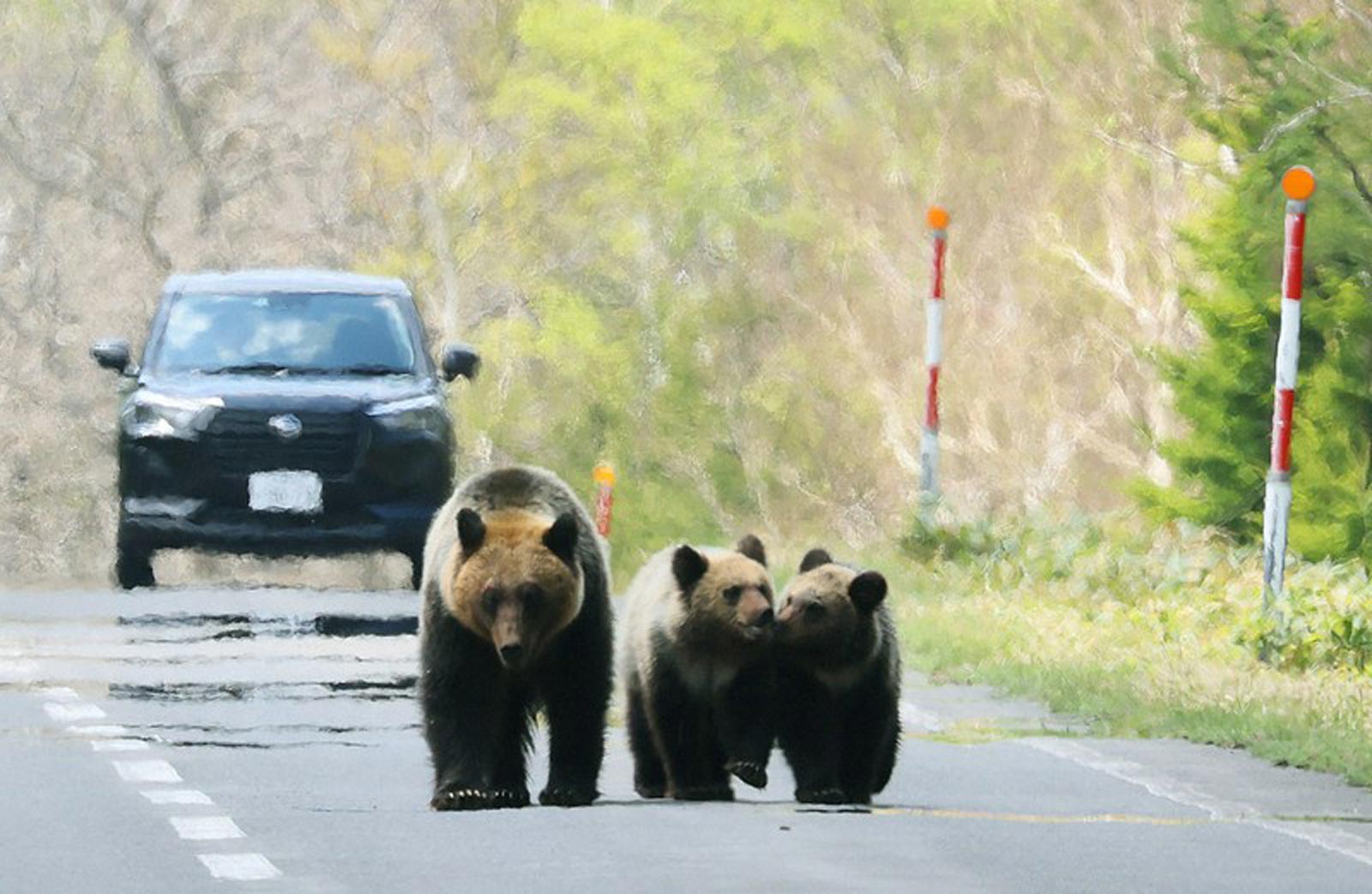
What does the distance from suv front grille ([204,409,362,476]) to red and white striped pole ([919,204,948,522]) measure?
15.9 feet

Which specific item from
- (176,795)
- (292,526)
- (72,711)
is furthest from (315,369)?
(176,795)

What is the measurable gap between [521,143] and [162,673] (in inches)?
1731

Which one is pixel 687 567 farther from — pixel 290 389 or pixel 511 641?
pixel 290 389

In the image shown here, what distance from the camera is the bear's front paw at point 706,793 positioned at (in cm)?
1291

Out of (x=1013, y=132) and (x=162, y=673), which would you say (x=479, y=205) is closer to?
(x=1013, y=132)

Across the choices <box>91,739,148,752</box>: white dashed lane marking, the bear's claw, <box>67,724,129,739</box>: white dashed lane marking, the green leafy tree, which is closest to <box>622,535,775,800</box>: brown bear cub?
the bear's claw

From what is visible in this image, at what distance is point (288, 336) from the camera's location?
25453 millimetres

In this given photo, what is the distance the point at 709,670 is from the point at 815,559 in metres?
0.61

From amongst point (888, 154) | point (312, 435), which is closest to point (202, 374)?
point (312, 435)

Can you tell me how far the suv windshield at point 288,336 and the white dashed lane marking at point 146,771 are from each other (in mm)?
9998

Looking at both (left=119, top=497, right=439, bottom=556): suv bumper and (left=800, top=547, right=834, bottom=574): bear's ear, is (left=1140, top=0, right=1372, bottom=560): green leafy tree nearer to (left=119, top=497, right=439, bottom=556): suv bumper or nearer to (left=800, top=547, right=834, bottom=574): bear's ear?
(left=119, top=497, right=439, bottom=556): suv bumper

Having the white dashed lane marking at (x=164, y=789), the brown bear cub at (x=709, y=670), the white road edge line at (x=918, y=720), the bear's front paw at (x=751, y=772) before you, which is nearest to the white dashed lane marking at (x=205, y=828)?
the white dashed lane marking at (x=164, y=789)

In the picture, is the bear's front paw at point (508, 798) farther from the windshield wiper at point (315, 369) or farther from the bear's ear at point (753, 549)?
the windshield wiper at point (315, 369)

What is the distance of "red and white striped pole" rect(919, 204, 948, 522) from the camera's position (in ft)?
87.9
